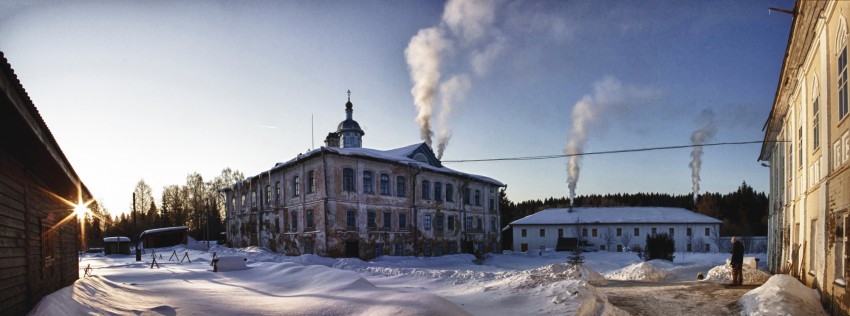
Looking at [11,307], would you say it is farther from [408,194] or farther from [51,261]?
[408,194]

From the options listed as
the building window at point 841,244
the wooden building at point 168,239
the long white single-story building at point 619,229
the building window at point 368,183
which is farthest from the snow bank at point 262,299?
the long white single-story building at point 619,229

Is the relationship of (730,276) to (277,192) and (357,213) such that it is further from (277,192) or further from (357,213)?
(277,192)

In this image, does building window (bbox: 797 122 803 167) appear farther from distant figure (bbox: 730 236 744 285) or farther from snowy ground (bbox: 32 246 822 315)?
snowy ground (bbox: 32 246 822 315)

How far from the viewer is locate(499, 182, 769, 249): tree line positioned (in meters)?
61.4

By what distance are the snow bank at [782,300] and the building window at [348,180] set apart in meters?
21.8

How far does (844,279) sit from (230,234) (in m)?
42.4

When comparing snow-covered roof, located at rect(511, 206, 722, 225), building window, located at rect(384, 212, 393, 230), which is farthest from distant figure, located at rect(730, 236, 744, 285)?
snow-covered roof, located at rect(511, 206, 722, 225)

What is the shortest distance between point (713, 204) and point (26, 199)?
3453 inches

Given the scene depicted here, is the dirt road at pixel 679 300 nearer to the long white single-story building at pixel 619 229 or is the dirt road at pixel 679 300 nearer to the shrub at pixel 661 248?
the shrub at pixel 661 248

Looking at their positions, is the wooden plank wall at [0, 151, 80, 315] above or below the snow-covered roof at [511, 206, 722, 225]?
above

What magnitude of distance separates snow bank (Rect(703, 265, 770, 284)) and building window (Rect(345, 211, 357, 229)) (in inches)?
743

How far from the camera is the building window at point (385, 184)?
31047mm

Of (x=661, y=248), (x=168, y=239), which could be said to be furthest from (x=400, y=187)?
(x=168, y=239)

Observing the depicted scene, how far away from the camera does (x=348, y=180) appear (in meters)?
29.1
